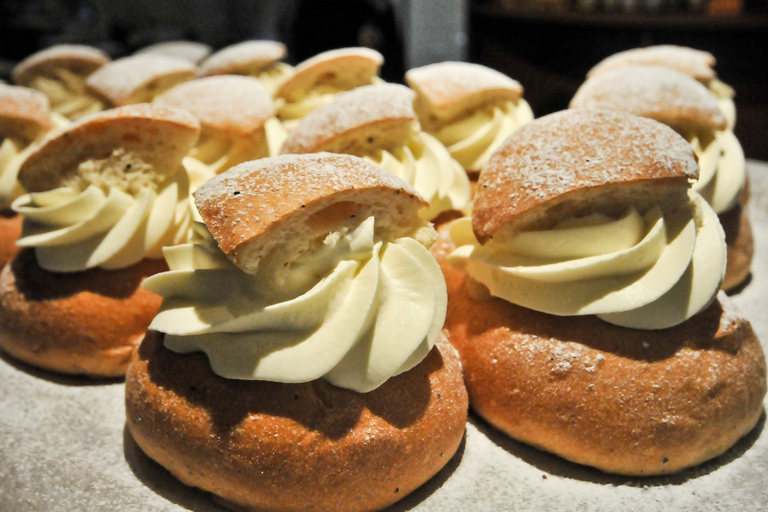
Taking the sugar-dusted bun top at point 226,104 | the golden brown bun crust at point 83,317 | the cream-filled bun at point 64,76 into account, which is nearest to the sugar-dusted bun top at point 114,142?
the golden brown bun crust at point 83,317

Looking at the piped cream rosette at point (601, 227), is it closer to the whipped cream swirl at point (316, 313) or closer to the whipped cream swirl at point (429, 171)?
the whipped cream swirl at point (316, 313)

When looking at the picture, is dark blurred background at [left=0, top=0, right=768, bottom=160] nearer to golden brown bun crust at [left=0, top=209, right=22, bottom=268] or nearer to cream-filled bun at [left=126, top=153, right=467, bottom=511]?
golden brown bun crust at [left=0, top=209, right=22, bottom=268]

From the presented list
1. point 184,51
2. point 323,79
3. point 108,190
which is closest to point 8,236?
point 108,190

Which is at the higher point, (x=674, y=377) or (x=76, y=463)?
(x=674, y=377)

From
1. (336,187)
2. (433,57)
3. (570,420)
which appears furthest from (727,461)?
(433,57)

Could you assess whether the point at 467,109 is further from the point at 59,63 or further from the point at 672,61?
the point at 59,63

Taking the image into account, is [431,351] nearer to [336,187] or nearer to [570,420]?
[570,420]
